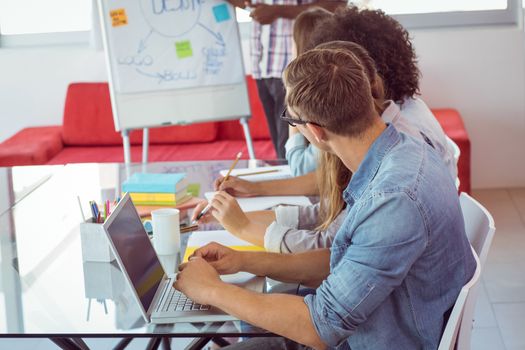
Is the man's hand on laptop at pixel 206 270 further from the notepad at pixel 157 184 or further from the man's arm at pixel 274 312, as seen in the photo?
the notepad at pixel 157 184

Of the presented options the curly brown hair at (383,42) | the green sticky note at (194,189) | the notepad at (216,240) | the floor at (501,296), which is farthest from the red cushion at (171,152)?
the notepad at (216,240)

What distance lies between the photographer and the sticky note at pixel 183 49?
12.4 ft

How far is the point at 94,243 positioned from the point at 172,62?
1.86 meters

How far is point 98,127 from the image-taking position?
15.6 ft

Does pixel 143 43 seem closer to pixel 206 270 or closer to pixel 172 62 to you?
pixel 172 62

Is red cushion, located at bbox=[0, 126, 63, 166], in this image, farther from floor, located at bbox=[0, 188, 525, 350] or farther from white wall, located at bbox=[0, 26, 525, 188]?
floor, located at bbox=[0, 188, 525, 350]

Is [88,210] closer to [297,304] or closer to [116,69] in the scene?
[297,304]

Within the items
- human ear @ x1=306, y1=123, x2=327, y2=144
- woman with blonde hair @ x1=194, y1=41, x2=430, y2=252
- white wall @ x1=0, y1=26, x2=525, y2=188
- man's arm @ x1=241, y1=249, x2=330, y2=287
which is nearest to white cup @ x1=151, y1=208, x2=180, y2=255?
woman with blonde hair @ x1=194, y1=41, x2=430, y2=252

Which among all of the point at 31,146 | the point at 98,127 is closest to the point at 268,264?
the point at 31,146

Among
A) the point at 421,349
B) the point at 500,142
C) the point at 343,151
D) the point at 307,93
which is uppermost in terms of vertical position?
the point at 307,93

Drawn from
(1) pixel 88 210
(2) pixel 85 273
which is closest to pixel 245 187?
(1) pixel 88 210

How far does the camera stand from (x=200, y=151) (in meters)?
4.52

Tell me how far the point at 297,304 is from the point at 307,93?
403 millimetres

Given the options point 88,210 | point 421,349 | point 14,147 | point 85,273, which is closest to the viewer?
point 421,349
